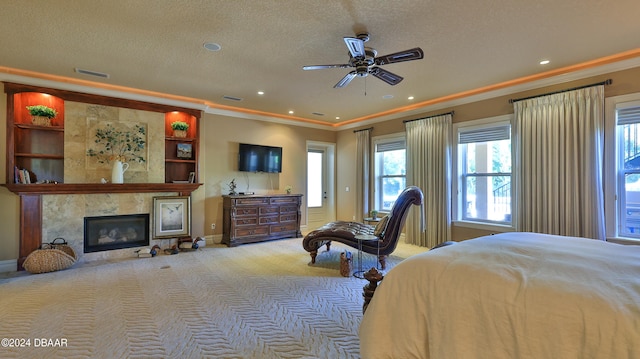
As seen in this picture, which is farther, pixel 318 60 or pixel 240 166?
pixel 240 166

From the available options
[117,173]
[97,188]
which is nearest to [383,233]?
[117,173]

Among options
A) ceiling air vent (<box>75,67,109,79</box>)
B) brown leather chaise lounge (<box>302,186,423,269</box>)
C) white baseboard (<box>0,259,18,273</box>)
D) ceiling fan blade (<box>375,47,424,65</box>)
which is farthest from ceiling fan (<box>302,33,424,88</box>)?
white baseboard (<box>0,259,18,273</box>)

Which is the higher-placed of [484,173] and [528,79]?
[528,79]

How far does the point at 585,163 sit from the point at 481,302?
3.56 meters

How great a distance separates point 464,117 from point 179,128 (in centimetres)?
513

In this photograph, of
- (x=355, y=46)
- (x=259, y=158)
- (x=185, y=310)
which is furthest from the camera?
(x=259, y=158)

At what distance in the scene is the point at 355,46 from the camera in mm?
2584

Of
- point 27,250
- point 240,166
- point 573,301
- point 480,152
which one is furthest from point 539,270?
point 27,250

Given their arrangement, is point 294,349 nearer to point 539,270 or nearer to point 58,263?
point 539,270

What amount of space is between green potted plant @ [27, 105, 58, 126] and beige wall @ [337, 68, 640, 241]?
5.56 meters

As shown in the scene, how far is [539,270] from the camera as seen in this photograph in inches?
58.8

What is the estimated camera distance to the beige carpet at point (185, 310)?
218cm

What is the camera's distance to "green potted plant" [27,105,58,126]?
13.7 ft

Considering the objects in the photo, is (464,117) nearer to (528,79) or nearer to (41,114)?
(528,79)
